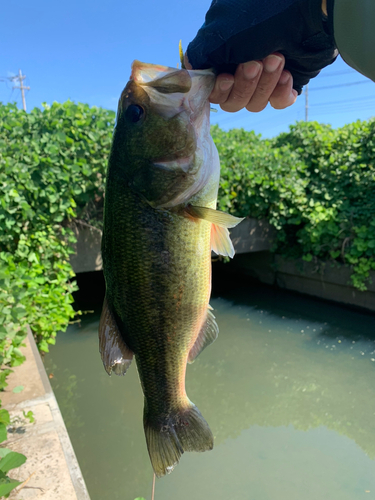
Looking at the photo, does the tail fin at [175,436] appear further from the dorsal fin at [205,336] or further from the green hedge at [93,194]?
the green hedge at [93,194]

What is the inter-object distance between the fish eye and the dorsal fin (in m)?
0.80

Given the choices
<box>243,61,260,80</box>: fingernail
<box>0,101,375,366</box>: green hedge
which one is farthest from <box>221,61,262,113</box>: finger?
<box>0,101,375,366</box>: green hedge

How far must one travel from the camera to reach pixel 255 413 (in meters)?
4.07

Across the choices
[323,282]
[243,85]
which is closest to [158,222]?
[243,85]

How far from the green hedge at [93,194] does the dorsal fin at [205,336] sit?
1653mm

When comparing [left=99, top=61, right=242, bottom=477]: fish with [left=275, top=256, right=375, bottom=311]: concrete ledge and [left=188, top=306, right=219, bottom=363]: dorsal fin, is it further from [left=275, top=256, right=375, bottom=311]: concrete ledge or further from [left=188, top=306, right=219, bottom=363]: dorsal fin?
[left=275, top=256, right=375, bottom=311]: concrete ledge

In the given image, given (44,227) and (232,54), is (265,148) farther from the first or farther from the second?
(232,54)

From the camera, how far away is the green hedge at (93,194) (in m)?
4.02

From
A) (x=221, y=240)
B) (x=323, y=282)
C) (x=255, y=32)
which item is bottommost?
(x=323, y=282)

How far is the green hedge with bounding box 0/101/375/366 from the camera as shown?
402cm

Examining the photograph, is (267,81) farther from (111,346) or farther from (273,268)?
(273,268)

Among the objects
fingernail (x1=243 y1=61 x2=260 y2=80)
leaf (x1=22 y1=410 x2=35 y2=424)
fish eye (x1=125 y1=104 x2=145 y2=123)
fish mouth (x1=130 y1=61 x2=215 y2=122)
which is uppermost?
fingernail (x1=243 y1=61 x2=260 y2=80)

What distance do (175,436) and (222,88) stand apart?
1.36m

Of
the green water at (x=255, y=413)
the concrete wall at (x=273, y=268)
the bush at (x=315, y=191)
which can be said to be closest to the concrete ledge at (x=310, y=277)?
the concrete wall at (x=273, y=268)
